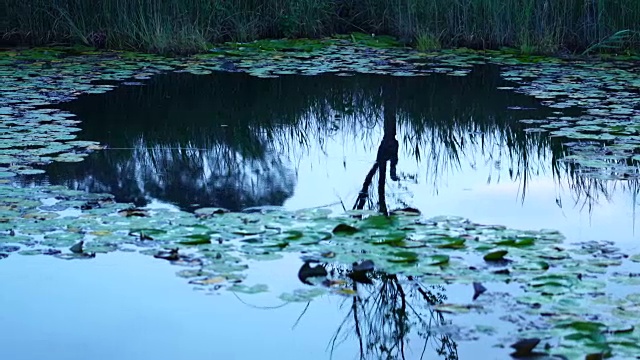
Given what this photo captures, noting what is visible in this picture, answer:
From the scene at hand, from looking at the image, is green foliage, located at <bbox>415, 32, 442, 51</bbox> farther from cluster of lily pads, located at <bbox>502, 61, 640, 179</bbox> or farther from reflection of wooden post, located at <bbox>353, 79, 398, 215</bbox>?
reflection of wooden post, located at <bbox>353, 79, 398, 215</bbox>

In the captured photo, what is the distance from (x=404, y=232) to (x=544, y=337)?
996 millimetres

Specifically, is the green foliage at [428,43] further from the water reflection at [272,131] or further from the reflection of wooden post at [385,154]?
the reflection of wooden post at [385,154]

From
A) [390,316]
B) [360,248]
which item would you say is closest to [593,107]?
[360,248]

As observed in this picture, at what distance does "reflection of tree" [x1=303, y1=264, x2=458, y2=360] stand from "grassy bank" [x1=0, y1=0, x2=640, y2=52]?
5717mm

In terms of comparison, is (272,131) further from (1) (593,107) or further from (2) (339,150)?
(1) (593,107)

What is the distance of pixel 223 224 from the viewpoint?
3.65 metres

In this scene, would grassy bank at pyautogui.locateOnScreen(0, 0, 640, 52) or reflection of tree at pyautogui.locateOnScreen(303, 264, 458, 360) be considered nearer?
reflection of tree at pyautogui.locateOnScreen(303, 264, 458, 360)

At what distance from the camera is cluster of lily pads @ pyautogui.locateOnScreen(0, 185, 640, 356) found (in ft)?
9.39

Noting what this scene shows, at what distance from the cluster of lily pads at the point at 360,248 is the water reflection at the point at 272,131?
37 centimetres

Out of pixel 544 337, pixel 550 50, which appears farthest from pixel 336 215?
pixel 550 50

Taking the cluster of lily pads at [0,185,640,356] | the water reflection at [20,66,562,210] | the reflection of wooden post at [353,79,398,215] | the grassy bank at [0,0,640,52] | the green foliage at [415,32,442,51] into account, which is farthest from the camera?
the green foliage at [415,32,442,51]

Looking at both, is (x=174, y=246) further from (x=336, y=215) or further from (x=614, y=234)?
(x=614, y=234)

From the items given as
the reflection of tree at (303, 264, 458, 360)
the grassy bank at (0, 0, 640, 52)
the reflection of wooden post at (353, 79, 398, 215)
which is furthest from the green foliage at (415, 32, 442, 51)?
the reflection of tree at (303, 264, 458, 360)

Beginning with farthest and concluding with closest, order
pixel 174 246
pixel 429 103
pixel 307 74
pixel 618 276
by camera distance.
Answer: pixel 307 74, pixel 429 103, pixel 174 246, pixel 618 276
